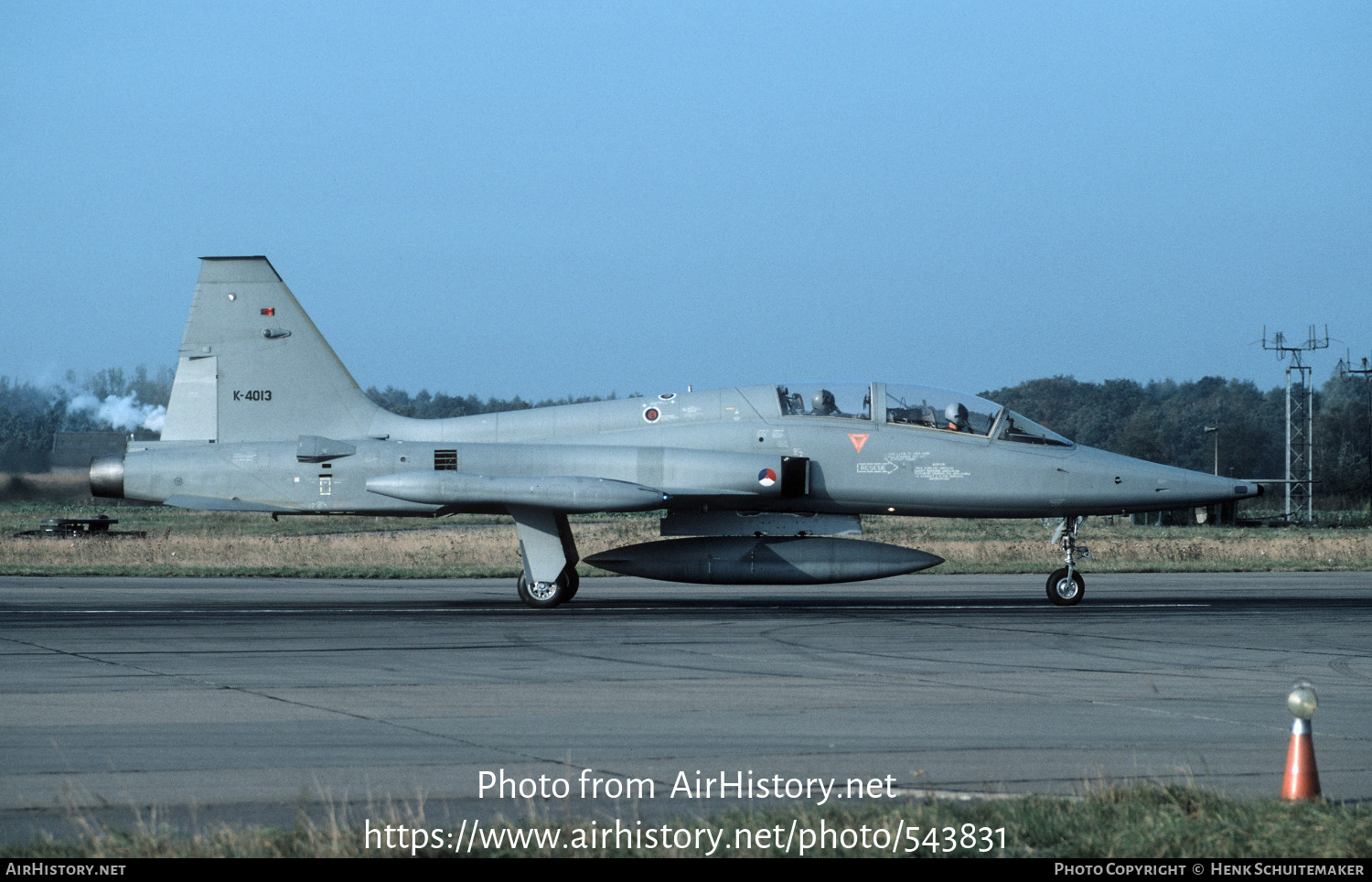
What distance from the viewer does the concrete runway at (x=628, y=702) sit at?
7.21 m

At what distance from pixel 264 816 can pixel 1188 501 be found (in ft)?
53.6

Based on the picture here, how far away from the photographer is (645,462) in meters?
19.1

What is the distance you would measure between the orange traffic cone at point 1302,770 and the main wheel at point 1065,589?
1311 cm

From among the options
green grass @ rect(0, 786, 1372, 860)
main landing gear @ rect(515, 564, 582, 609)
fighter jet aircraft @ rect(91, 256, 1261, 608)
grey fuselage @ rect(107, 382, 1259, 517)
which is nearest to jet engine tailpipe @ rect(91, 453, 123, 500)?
fighter jet aircraft @ rect(91, 256, 1261, 608)

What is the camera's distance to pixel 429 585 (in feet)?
79.9

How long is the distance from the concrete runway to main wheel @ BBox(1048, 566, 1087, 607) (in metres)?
0.41

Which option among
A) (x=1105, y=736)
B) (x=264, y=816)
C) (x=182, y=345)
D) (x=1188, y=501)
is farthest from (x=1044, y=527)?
(x=264, y=816)

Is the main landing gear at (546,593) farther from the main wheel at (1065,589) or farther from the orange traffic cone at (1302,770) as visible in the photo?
the orange traffic cone at (1302,770)

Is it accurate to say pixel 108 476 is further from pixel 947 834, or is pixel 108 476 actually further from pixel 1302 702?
pixel 1302 702

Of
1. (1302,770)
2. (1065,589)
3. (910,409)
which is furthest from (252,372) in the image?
(1302,770)

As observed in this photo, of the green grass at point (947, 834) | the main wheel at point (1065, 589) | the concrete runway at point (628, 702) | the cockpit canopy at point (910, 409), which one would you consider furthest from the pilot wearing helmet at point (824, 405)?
the green grass at point (947, 834)

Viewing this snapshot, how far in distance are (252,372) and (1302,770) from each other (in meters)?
17.1

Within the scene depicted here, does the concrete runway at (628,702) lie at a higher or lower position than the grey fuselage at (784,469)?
lower
